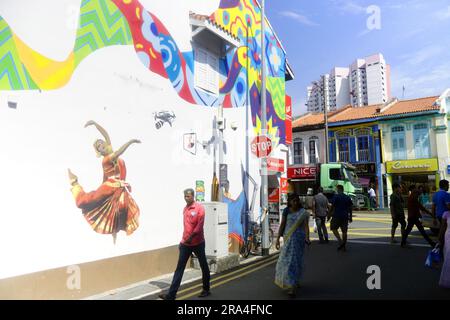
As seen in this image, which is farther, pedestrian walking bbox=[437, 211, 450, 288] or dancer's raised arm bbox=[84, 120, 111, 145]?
dancer's raised arm bbox=[84, 120, 111, 145]

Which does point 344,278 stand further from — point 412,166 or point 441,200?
point 412,166

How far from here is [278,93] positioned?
15.6 metres

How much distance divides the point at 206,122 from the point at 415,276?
20.4 ft

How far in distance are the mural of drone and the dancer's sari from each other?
3669mm

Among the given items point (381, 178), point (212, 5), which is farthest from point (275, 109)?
point (381, 178)

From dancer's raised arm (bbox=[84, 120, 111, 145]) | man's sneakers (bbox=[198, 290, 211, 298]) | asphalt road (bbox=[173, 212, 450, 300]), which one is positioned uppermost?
dancer's raised arm (bbox=[84, 120, 111, 145])

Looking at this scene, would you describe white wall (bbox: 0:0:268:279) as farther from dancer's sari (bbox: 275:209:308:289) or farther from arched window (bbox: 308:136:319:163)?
arched window (bbox: 308:136:319:163)

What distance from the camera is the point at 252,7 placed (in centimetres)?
1324

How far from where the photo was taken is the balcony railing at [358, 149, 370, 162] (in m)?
32.7

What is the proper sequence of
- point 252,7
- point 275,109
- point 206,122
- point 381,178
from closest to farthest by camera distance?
point 206,122 → point 252,7 → point 275,109 → point 381,178

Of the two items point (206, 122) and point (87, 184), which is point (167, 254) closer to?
point (87, 184)

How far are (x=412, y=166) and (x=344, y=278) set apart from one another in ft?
86.9

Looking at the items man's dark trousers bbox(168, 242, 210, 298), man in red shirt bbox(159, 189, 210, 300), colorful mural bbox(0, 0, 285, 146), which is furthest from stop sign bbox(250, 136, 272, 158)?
man's dark trousers bbox(168, 242, 210, 298)

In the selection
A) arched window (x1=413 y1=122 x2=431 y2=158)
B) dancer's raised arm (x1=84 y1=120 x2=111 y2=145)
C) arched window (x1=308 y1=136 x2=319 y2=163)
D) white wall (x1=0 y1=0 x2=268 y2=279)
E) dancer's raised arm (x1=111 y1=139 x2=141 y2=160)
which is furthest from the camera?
arched window (x1=308 y1=136 x2=319 y2=163)
